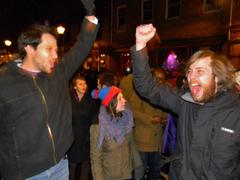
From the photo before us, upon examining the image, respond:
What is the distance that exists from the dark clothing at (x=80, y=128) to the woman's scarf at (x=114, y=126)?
0.82m

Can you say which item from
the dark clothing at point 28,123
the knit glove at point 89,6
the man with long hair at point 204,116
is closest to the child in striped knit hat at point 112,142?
the dark clothing at point 28,123

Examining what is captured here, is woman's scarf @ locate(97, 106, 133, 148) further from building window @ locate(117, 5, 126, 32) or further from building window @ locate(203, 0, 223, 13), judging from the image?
building window @ locate(117, 5, 126, 32)

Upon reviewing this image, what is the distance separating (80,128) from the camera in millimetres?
4879

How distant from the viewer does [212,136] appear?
92.4 inches

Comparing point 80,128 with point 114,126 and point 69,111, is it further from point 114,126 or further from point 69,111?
point 69,111

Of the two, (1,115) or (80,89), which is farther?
(80,89)

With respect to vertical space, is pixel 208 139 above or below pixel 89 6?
below

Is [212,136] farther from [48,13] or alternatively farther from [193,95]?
[48,13]

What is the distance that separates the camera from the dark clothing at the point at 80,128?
487 centimetres

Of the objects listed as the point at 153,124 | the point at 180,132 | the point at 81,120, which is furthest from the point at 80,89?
the point at 180,132

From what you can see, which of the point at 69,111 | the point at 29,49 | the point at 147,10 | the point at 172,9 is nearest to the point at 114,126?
the point at 69,111

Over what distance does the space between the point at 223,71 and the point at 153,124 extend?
9.39 ft

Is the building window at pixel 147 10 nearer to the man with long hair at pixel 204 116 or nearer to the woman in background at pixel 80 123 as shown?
the woman in background at pixel 80 123

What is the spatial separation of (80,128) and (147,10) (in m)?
16.3
